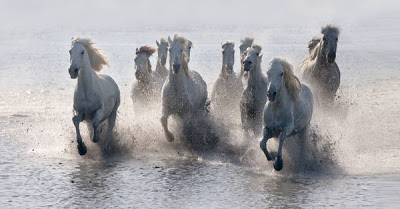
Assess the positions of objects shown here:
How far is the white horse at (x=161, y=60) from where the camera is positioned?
1332cm

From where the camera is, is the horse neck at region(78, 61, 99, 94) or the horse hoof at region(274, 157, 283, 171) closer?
the horse hoof at region(274, 157, 283, 171)

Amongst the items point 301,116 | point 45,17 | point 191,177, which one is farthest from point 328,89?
point 45,17

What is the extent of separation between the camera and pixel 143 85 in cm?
1345

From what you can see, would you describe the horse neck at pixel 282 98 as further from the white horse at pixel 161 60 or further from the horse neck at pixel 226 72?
the white horse at pixel 161 60

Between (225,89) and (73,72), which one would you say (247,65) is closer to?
(73,72)

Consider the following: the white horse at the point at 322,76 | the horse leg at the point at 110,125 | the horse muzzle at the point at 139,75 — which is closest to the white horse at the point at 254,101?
the white horse at the point at 322,76

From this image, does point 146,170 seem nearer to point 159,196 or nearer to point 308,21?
point 159,196

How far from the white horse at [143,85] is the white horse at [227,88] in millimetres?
1120

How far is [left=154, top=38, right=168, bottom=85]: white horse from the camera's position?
524 inches

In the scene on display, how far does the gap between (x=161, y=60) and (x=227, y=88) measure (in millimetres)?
1267

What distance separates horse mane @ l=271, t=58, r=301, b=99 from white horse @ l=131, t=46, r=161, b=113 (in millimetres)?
4156

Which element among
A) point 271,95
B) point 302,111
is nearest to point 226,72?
point 302,111

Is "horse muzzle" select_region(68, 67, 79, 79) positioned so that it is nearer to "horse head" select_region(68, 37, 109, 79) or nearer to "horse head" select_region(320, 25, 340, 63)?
"horse head" select_region(68, 37, 109, 79)

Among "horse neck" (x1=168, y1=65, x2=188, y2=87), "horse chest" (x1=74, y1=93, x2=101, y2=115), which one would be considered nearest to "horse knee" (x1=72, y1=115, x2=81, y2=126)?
"horse chest" (x1=74, y1=93, x2=101, y2=115)
